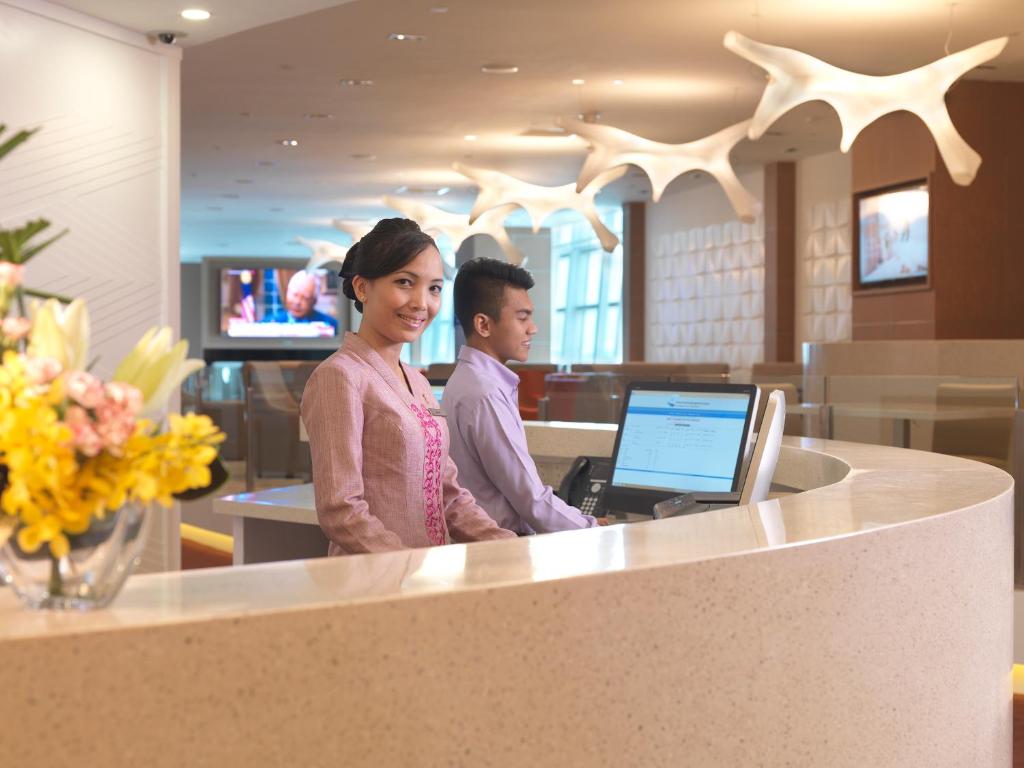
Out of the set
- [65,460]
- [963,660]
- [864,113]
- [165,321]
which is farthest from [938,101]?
[65,460]

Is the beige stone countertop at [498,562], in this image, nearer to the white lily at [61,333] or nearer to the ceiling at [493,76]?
the white lily at [61,333]

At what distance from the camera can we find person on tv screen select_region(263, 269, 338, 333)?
31.8 m

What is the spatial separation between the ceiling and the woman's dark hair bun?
15.7 ft

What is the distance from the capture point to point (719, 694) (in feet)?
4.91

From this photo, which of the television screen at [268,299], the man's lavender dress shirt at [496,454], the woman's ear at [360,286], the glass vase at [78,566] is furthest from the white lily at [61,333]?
the television screen at [268,299]

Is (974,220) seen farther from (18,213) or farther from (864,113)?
(18,213)

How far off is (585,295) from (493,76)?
12.6 metres

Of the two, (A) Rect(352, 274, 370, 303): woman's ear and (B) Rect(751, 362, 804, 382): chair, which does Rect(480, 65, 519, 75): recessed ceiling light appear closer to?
(B) Rect(751, 362, 804, 382): chair

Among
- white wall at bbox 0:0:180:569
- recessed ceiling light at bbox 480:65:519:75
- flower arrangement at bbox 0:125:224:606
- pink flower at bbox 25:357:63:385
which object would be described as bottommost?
flower arrangement at bbox 0:125:224:606

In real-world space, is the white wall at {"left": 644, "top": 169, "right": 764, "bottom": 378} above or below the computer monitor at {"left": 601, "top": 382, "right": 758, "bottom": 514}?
above

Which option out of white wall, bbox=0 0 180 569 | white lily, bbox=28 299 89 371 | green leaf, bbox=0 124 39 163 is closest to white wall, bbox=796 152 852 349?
white wall, bbox=0 0 180 569

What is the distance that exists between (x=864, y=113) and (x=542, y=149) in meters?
9.19

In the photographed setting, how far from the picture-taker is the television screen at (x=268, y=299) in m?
31.8

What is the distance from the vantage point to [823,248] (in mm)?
16266
